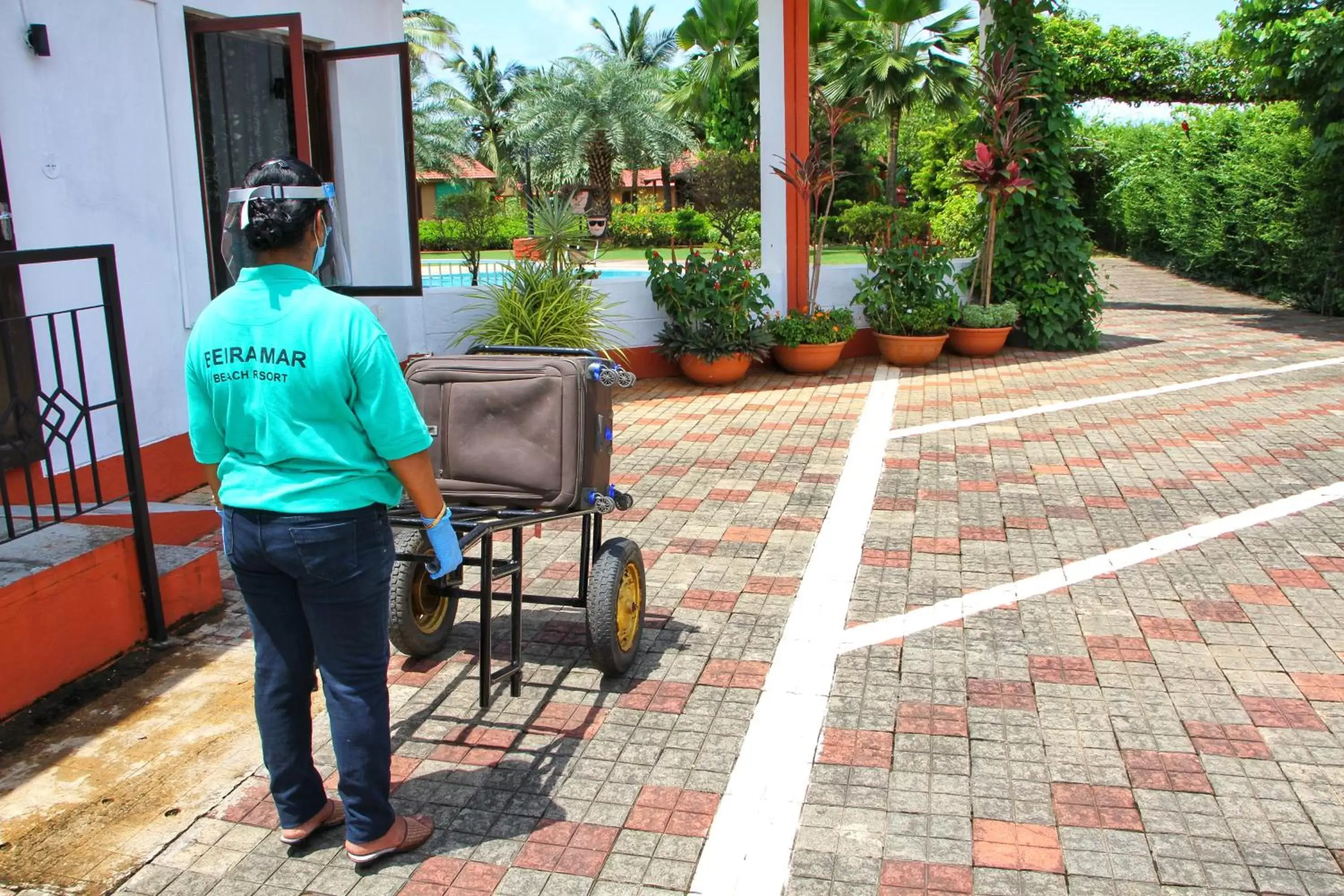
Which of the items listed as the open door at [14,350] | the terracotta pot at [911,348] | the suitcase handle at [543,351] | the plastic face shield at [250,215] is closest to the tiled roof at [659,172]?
the terracotta pot at [911,348]

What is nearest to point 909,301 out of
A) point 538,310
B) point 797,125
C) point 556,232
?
point 797,125

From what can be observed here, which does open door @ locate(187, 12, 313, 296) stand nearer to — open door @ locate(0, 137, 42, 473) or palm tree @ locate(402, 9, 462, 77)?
open door @ locate(0, 137, 42, 473)

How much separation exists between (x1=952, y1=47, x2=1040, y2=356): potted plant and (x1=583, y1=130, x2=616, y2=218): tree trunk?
29276 millimetres

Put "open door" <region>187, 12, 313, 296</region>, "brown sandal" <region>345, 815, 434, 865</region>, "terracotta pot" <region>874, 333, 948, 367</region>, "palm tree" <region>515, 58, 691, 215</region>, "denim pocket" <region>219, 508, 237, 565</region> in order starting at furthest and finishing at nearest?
1. "palm tree" <region>515, 58, 691, 215</region>
2. "terracotta pot" <region>874, 333, 948, 367</region>
3. "open door" <region>187, 12, 313, 296</region>
4. "brown sandal" <region>345, 815, 434, 865</region>
5. "denim pocket" <region>219, 508, 237, 565</region>

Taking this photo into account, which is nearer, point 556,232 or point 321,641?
point 321,641

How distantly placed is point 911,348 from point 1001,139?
7.84ft

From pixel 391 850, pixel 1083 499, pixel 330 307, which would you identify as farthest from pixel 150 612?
pixel 1083 499

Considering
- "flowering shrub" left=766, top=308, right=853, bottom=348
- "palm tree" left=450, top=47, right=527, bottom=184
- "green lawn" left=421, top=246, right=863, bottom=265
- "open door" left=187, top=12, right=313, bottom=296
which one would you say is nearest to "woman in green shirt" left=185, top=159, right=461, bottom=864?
"open door" left=187, top=12, right=313, bottom=296

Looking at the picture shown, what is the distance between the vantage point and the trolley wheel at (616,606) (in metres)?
3.88

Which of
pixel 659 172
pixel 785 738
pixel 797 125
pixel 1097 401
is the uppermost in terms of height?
pixel 659 172

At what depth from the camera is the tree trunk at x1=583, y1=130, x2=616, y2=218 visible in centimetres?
4069

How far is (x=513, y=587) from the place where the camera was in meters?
3.77

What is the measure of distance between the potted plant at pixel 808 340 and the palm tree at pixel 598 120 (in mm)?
30068

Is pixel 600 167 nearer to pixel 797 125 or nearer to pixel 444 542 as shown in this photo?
pixel 797 125
